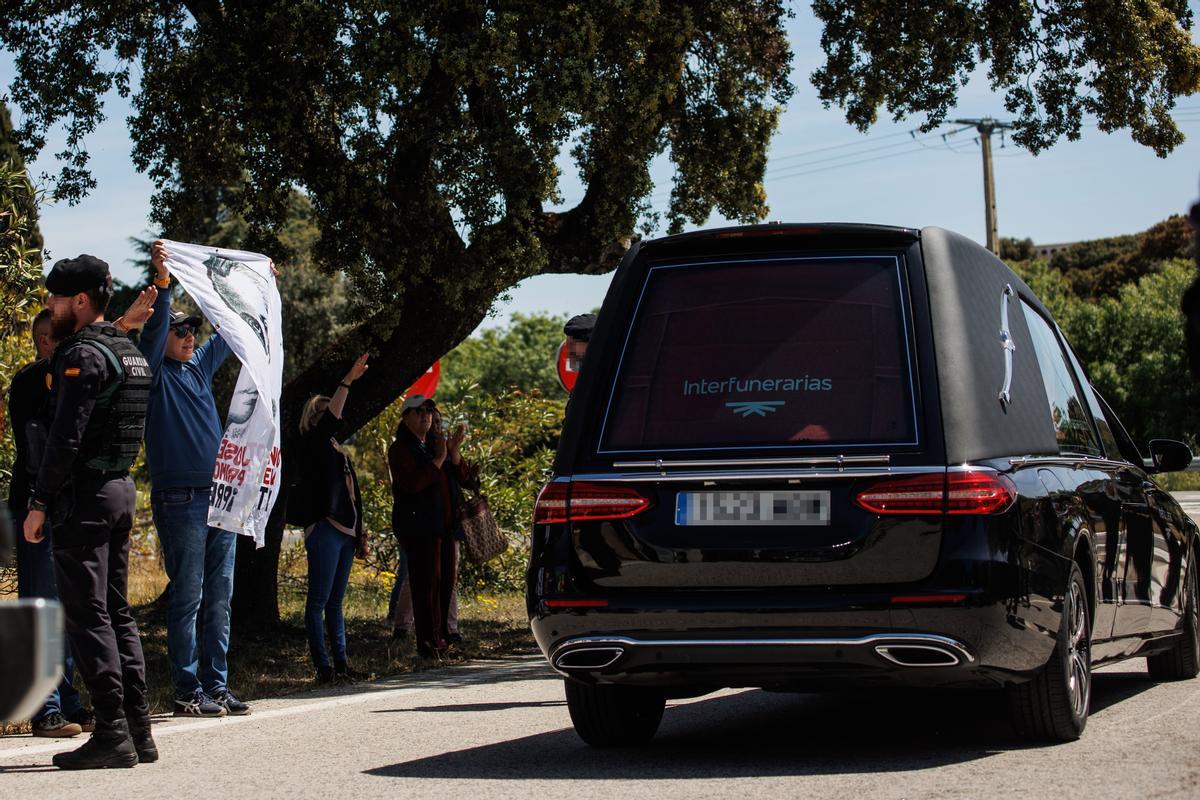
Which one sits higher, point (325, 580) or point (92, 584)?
point (92, 584)

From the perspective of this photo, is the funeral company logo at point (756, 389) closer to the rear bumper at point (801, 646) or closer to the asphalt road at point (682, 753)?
the rear bumper at point (801, 646)

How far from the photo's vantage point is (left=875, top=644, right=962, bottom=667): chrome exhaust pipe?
6.12 m

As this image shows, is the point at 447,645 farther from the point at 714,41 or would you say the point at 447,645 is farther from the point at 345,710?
the point at 714,41

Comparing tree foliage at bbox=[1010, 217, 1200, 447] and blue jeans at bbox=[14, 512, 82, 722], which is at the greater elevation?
tree foliage at bbox=[1010, 217, 1200, 447]

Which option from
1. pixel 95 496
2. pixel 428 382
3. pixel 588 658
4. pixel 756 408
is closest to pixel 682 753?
pixel 588 658

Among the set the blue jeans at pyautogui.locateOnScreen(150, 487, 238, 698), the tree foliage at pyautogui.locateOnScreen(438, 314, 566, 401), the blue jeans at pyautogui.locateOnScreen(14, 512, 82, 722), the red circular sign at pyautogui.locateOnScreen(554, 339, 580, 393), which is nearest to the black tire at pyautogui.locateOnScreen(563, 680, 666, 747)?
the blue jeans at pyautogui.locateOnScreen(150, 487, 238, 698)

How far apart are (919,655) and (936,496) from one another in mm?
591

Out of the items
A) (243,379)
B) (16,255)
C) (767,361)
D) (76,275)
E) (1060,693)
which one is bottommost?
(1060,693)

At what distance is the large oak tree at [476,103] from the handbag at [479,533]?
4.79 ft

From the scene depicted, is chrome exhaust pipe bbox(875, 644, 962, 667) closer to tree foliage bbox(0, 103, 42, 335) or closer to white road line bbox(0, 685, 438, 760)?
white road line bbox(0, 685, 438, 760)

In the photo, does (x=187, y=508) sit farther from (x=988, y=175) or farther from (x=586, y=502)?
(x=988, y=175)

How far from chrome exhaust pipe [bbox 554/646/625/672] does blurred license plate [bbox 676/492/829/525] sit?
0.57 meters

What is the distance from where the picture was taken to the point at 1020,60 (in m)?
14.6

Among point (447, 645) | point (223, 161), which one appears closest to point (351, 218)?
point (223, 161)
